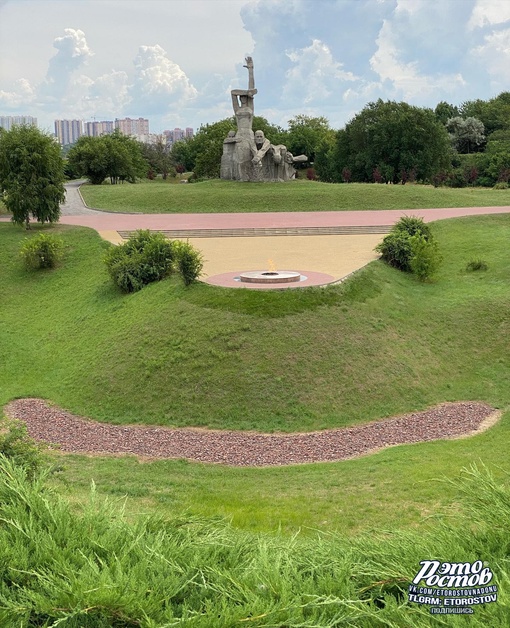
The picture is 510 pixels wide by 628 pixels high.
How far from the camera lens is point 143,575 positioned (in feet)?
11.8

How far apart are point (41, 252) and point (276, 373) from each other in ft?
46.4

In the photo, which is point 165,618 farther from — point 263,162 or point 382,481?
point 263,162

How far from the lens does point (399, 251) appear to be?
24.2m

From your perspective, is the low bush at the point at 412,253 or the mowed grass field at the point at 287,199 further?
the mowed grass field at the point at 287,199

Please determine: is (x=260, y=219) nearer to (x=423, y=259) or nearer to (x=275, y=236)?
(x=275, y=236)

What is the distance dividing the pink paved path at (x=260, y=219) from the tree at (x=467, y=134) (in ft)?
136

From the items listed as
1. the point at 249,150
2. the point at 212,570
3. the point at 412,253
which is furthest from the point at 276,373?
the point at 249,150

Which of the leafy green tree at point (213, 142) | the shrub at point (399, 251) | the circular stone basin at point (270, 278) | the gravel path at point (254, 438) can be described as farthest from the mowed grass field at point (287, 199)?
the gravel path at point (254, 438)

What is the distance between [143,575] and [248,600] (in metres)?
0.63

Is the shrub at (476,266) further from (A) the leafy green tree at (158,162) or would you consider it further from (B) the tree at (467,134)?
(A) the leafy green tree at (158,162)

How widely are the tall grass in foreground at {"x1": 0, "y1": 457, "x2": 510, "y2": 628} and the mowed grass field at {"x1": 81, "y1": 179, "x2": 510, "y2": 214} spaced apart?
34.9 meters

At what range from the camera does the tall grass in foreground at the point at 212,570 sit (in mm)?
3305

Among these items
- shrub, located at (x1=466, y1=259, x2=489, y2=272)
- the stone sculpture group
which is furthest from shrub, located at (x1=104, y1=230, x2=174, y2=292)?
the stone sculpture group

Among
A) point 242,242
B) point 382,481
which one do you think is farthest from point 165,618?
point 242,242
